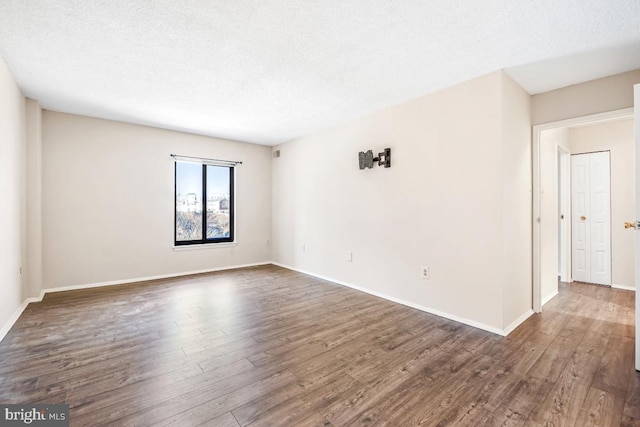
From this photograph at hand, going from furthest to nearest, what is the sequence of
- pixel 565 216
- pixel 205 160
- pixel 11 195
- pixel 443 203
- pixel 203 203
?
1. pixel 203 203
2. pixel 205 160
3. pixel 565 216
4. pixel 443 203
5. pixel 11 195

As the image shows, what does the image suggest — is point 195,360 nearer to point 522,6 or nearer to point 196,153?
point 522,6

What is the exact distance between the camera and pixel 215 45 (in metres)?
2.31

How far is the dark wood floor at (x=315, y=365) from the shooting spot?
1.65 m

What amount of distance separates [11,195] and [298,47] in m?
3.29

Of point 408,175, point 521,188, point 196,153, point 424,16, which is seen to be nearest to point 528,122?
point 521,188

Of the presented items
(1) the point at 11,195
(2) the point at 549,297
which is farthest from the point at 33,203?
(2) the point at 549,297

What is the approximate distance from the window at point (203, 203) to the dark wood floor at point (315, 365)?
1.87m

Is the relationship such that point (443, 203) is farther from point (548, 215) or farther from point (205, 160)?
point (205, 160)

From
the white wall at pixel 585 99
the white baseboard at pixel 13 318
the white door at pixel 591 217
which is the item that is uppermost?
the white wall at pixel 585 99

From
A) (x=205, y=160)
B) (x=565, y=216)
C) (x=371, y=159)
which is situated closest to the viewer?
(x=371, y=159)

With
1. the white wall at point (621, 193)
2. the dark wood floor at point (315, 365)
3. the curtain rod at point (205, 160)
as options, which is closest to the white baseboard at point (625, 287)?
the white wall at point (621, 193)

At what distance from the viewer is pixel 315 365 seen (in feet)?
7.03

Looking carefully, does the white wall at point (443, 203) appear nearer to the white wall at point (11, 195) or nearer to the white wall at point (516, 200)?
the white wall at point (516, 200)

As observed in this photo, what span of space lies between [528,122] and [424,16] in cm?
199
